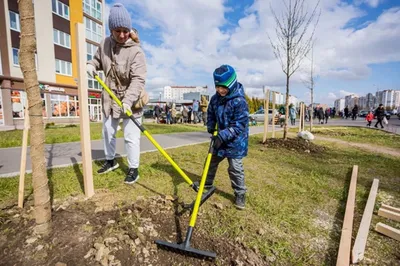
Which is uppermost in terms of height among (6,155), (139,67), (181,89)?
(181,89)

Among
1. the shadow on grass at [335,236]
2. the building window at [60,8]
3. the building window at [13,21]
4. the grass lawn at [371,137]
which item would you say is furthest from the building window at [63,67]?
the shadow on grass at [335,236]

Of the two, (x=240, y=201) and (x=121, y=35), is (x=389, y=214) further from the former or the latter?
(x=121, y=35)

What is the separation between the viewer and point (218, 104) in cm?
274

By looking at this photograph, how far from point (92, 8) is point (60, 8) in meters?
5.95

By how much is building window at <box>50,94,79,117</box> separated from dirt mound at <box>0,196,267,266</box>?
23494 mm

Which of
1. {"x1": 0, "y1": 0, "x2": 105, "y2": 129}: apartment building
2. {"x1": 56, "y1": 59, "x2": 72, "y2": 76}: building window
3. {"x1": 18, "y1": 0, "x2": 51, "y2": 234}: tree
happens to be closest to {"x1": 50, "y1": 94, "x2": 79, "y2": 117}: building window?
{"x1": 0, "y1": 0, "x2": 105, "y2": 129}: apartment building

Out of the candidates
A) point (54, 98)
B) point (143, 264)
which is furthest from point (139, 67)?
point (54, 98)

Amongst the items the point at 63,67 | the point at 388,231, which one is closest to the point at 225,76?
the point at 388,231

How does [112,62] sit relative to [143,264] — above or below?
above

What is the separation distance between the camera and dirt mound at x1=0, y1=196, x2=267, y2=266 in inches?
64.4

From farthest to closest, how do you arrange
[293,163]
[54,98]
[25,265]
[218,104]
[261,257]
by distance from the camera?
A: [54,98], [293,163], [218,104], [261,257], [25,265]

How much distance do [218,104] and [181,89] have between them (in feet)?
416

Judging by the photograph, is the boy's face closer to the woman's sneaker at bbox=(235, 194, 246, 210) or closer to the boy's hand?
the boy's hand

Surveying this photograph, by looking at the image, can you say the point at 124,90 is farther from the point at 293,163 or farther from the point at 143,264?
the point at 293,163
